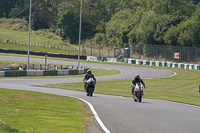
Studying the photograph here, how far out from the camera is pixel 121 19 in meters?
114

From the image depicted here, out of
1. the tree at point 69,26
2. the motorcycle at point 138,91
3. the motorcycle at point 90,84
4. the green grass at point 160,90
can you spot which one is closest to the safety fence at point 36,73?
the green grass at point 160,90

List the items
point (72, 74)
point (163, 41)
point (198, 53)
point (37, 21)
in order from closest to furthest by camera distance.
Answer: point (72, 74), point (198, 53), point (163, 41), point (37, 21)

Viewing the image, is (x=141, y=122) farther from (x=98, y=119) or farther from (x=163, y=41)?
(x=163, y=41)

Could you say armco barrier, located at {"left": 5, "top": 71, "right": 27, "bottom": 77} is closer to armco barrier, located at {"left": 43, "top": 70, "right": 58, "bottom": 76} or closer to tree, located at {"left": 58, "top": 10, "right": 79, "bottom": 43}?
armco barrier, located at {"left": 43, "top": 70, "right": 58, "bottom": 76}

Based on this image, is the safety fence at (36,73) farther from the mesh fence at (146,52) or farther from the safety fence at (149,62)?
the mesh fence at (146,52)

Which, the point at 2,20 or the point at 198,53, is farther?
the point at 2,20

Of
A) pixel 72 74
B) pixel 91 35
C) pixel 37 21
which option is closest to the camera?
pixel 72 74

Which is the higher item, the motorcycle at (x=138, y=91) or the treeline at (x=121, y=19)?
the treeline at (x=121, y=19)

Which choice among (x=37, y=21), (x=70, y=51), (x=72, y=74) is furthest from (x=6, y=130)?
(x=37, y=21)

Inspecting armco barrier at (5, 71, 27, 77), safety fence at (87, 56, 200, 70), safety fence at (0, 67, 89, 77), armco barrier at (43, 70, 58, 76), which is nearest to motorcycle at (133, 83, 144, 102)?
safety fence at (0, 67, 89, 77)

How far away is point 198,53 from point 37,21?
80.9 meters

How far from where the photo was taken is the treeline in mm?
80525

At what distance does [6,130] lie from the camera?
8.09m

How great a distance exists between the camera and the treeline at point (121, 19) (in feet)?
264
